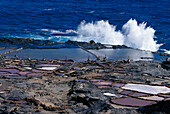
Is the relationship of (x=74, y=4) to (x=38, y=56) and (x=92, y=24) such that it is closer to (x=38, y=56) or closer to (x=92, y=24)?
(x=92, y=24)

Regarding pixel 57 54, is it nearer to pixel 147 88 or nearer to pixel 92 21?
pixel 147 88

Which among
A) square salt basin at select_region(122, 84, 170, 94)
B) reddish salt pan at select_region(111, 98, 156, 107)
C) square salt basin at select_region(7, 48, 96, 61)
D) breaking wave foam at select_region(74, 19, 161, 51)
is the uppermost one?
breaking wave foam at select_region(74, 19, 161, 51)

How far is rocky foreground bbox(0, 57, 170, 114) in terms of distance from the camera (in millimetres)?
7281

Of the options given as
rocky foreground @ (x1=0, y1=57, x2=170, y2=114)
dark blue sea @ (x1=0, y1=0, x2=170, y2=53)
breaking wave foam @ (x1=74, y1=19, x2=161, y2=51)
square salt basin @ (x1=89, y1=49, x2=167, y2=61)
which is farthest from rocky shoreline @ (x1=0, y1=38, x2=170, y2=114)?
breaking wave foam @ (x1=74, y1=19, x2=161, y2=51)

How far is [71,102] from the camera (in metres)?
7.79

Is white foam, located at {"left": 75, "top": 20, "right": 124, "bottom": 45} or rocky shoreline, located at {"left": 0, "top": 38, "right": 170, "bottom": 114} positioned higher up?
white foam, located at {"left": 75, "top": 20, "right": 124, "bottom": 45}

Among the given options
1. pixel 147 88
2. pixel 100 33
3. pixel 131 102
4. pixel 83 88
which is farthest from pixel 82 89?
pixel 100 33

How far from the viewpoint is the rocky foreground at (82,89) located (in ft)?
23.9

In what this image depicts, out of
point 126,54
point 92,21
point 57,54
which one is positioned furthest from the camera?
point 92,21

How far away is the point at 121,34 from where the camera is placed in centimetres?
3772

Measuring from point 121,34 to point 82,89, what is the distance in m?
29.5

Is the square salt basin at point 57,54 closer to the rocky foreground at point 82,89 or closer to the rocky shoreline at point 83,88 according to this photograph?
the rocky shoreline at point 83,88

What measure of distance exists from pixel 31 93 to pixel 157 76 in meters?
5.38

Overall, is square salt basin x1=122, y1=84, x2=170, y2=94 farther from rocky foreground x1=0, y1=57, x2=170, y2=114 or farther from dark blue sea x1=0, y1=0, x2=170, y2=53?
dark blue sea x1=0, y1=0, x2=170, y2=53
